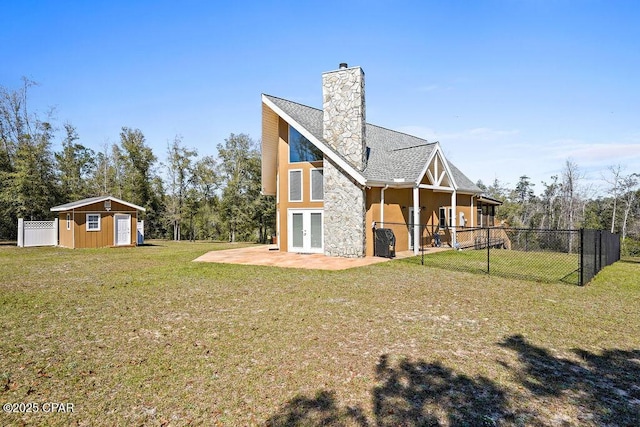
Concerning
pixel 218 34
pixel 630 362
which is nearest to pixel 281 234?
pixel 218 34

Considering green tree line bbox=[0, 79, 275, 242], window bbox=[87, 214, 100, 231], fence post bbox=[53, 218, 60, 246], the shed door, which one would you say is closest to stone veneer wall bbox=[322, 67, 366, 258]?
green tree line bbox=[0, 79, 275, 242]

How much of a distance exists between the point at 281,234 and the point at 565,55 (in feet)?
46.2

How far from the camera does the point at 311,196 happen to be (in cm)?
1548

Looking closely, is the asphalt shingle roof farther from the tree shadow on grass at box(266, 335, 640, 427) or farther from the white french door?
the tree shadow on grass at box(266, 335, 640, 427)

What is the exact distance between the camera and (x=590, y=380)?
3.75 m

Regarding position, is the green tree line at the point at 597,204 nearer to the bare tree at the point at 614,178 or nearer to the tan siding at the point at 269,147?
the bare tree at the point at 614,178

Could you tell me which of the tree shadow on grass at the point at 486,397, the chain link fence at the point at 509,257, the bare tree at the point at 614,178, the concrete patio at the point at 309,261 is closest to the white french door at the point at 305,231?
the concrete patio at the point at 309,261

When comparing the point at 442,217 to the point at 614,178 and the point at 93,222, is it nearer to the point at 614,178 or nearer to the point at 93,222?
the point at 93,222

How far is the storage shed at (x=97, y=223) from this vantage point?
2067 centimetres

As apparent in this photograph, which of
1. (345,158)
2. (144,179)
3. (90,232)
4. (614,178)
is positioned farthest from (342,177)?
(614,178)

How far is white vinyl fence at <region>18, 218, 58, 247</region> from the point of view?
71.3 ft

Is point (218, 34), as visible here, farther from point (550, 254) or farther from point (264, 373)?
point (550, 254)

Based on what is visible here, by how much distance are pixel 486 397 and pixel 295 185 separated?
13.3 meters

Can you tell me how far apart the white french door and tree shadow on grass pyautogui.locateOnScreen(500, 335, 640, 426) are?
35.8 ft
